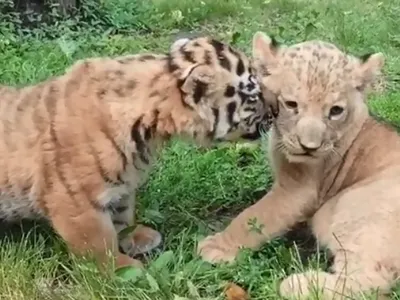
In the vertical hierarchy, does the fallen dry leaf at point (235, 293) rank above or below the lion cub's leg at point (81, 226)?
below

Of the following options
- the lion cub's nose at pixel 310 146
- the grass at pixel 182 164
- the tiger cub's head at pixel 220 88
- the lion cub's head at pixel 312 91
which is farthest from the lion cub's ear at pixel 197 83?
the grass at pixel 182 164

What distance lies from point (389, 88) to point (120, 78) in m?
2.96

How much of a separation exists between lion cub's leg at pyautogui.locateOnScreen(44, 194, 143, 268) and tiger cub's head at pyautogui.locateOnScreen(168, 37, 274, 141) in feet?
1.95

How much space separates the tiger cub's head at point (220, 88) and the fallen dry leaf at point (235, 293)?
666 mm

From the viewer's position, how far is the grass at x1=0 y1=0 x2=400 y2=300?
389 centimetres

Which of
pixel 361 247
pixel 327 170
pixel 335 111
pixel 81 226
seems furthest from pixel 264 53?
pixel 81 226

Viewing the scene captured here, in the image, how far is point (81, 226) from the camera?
4.02 m

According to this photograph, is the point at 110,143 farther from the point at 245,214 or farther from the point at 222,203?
the point at 222,203

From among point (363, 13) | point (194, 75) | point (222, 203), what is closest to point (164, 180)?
point (222, 203)

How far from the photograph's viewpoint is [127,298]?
3.75 m

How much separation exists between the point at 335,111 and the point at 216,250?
78cm

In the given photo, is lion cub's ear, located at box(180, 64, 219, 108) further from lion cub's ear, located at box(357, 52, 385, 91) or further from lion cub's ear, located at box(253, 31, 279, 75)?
lion cub's ear, located at box(357, 52, 385, 91)

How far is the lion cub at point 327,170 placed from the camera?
381cm

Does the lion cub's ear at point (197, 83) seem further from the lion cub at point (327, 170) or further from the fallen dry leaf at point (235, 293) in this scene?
the fallen dry leaf at point (235, 293)
